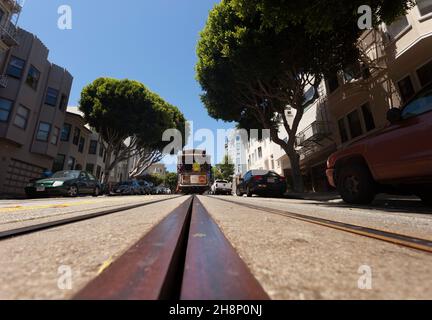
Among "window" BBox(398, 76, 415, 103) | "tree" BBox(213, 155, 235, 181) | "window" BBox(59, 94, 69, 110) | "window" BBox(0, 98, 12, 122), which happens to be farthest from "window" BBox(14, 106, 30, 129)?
"tree" BBox(213, 155, 235, 181)

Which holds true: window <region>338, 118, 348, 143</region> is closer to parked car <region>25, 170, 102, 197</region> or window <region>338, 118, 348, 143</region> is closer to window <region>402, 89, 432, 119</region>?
Result: window <region>402, 89, 432, 119</region>

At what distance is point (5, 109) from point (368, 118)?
25.6 meters

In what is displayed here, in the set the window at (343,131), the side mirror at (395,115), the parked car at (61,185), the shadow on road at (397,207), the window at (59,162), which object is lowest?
the shadow on road at (397,207)

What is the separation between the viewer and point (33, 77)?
2072 cm

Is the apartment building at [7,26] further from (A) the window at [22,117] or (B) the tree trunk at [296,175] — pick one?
(B) the tree trunk at [296,175]

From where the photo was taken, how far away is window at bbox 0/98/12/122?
18.1 metres

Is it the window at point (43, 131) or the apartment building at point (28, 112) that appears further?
the window at point (43, 131)

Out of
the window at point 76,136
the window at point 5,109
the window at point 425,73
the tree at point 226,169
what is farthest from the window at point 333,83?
the tree at point 226,169

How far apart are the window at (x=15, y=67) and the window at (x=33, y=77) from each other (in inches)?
27.3

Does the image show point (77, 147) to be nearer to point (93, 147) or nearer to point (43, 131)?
point (93, 147)

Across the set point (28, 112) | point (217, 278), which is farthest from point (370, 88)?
point (28, 112)

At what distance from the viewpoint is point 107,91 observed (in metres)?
24.2

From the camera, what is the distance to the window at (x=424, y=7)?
10.6 m

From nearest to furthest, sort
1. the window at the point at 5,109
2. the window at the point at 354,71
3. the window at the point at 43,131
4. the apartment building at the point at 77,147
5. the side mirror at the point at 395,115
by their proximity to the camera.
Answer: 1. the side mirror at the point at 395,115
2. the window at the point at 354,71
3. the window at the point at 5,109
4. the window at the point at 43,131
5. the apartment building at the point at 77,147
